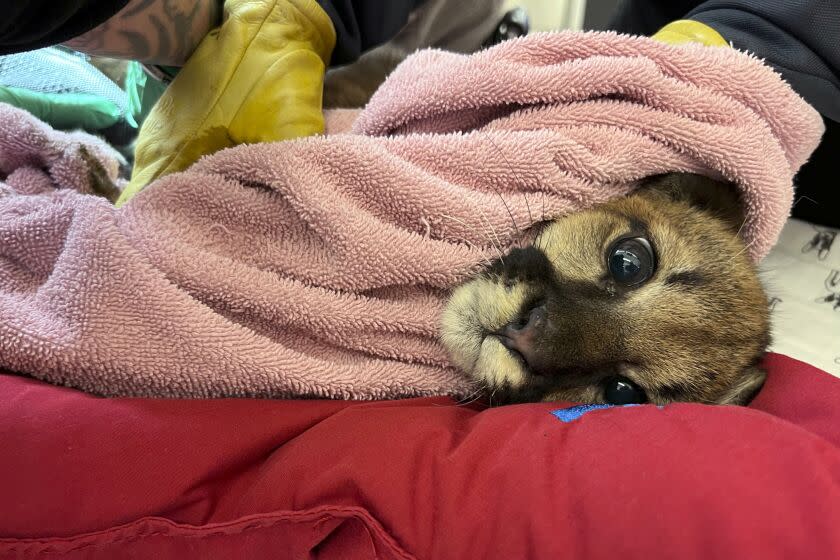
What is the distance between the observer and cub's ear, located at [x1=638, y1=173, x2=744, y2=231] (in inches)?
55.5

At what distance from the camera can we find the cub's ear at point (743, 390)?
1275 millimetres

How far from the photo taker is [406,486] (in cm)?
92

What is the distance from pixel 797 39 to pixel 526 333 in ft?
3.78

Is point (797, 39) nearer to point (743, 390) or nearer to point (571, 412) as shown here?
point (743, 390)

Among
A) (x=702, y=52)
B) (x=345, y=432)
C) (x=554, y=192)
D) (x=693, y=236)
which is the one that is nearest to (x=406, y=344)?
(x=345, y=432)

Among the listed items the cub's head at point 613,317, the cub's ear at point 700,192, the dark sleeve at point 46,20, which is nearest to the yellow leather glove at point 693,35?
the cub's ear at point 700,192

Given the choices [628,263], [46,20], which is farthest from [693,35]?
[46,20]

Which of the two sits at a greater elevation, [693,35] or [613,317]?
[693,35]

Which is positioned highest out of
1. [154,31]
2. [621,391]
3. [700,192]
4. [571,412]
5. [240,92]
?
[154,31]

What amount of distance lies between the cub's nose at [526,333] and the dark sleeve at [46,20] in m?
0.93

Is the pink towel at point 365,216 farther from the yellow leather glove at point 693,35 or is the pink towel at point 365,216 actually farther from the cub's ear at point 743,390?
the cub's ear at point 743,390

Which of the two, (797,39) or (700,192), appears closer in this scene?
(700,192)

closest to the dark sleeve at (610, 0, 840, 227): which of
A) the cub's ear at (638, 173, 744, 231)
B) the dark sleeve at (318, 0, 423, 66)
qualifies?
the cub's ear at (638, 173, 744, 231)

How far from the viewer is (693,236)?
1364mm
